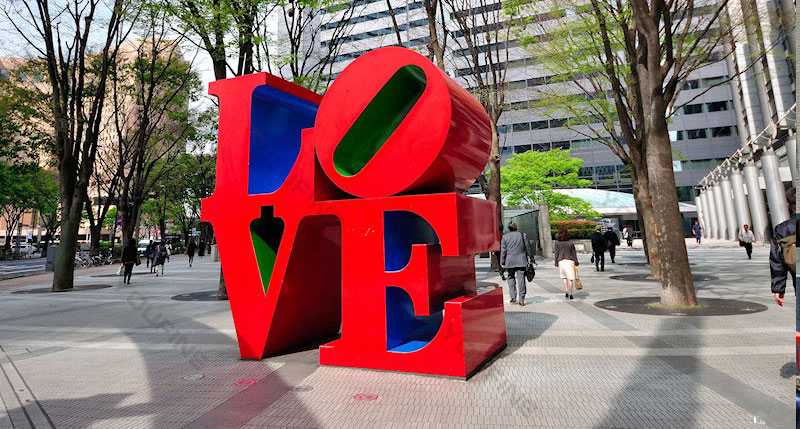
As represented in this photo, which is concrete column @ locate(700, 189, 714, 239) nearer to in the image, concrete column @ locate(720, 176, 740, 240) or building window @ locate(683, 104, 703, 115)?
concrete column @ locate(720, 176, 740, 240)

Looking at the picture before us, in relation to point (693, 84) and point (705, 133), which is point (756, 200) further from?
point (693, 84)

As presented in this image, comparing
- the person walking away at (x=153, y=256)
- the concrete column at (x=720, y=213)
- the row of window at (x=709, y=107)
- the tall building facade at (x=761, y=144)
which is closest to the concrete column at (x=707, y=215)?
the tall building facade at (x=761, y=144)

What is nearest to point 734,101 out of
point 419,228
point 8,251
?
point 419,228

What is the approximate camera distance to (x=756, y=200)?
81.9 ft

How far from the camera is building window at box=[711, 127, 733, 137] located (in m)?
47.0

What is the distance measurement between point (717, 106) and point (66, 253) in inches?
2307

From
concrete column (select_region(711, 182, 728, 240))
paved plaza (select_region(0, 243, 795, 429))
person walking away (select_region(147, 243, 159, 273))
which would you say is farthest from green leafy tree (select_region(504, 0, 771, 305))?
concrete column (select_region(711, 182, 728, 240))

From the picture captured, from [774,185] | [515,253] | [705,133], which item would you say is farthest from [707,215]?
[515,253]

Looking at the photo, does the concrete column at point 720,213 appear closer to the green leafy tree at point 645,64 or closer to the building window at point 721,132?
the building window at point 721,132

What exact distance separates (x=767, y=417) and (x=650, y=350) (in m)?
2.09

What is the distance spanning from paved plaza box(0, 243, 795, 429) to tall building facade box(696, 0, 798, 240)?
9.56 m

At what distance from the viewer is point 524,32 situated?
46.0ft

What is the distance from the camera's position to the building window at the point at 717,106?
47.0 metres

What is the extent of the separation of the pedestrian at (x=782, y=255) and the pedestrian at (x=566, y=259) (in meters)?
5.08
